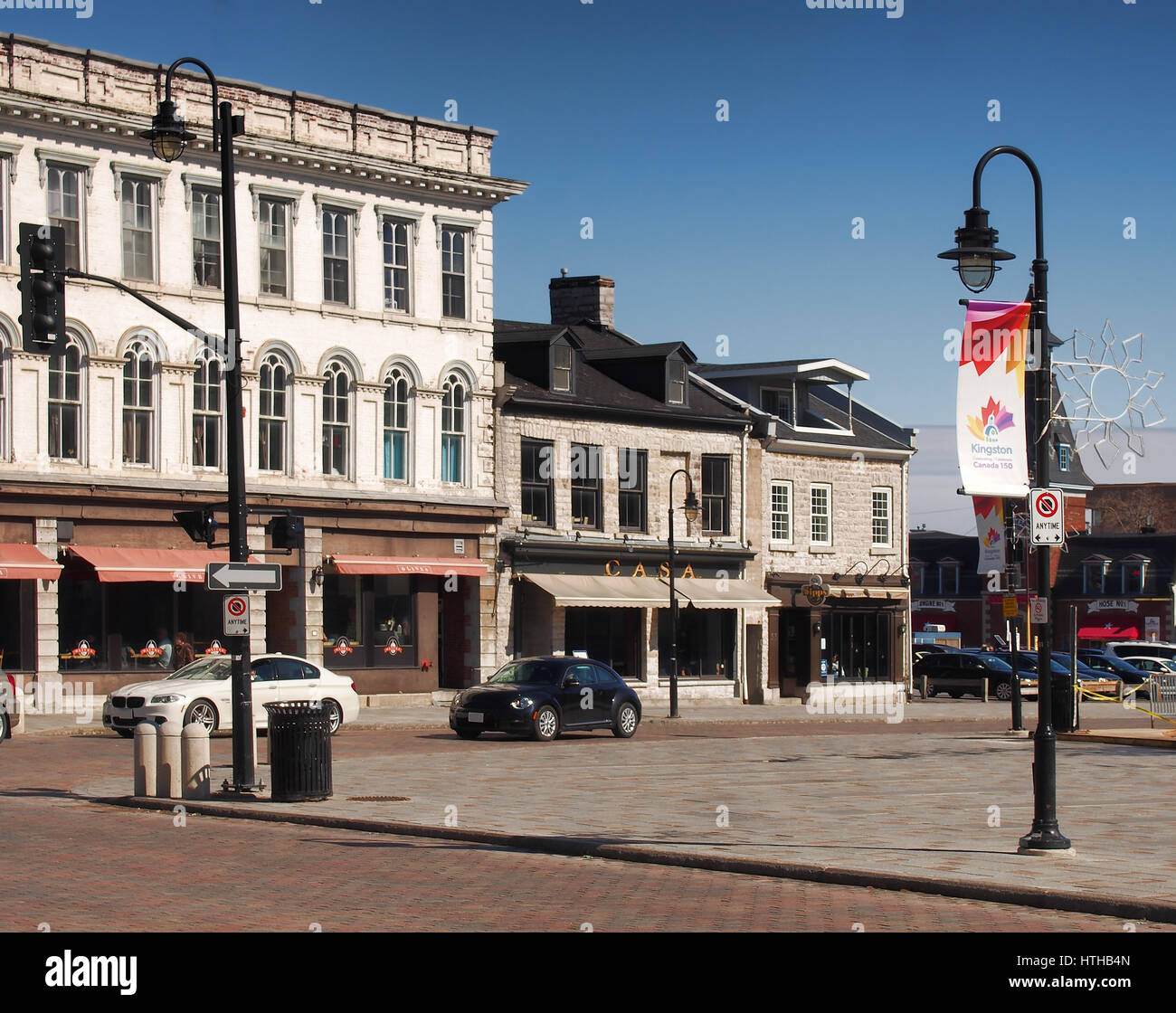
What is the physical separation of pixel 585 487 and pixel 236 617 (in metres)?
26.2

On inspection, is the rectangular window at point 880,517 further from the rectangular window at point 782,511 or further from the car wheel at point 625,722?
the car wheel at point 625,722

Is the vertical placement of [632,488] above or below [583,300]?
below

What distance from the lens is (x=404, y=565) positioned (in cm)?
4181

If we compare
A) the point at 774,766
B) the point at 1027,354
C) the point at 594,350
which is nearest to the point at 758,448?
the point at 594,350

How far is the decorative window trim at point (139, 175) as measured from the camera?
122 feet

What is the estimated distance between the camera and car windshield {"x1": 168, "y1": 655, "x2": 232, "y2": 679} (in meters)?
29.7

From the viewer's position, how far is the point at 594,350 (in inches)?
2000

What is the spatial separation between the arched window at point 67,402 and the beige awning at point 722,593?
17.3m

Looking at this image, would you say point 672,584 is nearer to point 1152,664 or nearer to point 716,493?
point 716,493

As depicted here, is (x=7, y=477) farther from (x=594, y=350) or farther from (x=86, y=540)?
(x=594, y=350)

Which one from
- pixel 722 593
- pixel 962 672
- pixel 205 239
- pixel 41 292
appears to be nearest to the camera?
pixel 41 292

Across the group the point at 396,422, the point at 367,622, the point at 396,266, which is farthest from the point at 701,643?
the point at 396,266

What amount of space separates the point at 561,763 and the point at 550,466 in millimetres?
20516

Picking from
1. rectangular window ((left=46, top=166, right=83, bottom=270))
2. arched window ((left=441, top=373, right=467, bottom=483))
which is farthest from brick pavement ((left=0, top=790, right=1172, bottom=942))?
arched window ((left=441, top=373, right=467, bottom=483))
